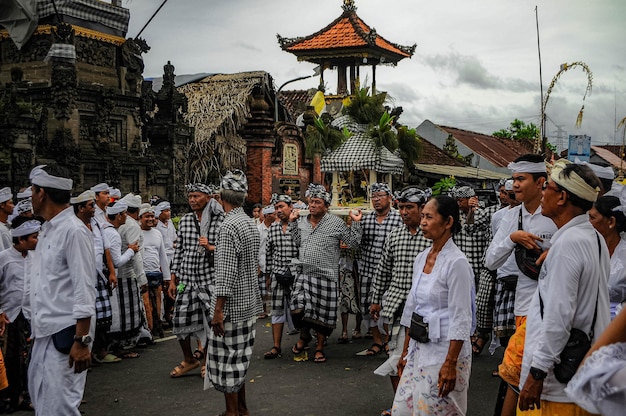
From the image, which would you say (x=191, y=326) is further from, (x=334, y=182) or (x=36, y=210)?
(x=334, y=182)

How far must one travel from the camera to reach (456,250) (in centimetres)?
459

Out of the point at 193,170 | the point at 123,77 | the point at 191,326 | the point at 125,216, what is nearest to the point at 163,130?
the point at 123,77

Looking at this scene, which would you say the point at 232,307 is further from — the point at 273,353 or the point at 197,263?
the point at 273,353

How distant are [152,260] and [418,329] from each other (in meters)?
6.11

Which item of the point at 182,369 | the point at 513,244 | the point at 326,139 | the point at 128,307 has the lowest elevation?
the point at 182,369

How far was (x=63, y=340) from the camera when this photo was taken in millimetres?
4516

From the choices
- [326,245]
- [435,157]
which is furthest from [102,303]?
[435,157]

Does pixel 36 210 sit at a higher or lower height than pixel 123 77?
lower

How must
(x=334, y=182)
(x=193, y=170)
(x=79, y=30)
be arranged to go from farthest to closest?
(x=193, y=170)
(x=79, y=30)
(x=334, y=182)

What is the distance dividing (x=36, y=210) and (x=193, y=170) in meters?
22.2

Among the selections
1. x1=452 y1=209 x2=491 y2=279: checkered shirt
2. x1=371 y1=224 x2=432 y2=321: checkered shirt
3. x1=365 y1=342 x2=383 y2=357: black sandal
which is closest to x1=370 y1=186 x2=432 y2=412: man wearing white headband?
x1=371 y1=224 x2=432 y2=321: checkered shirt

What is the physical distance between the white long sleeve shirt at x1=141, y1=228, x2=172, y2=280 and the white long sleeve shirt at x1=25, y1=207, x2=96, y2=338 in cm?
520

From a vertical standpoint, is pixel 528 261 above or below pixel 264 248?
above

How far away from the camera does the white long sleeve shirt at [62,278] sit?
178 inches
